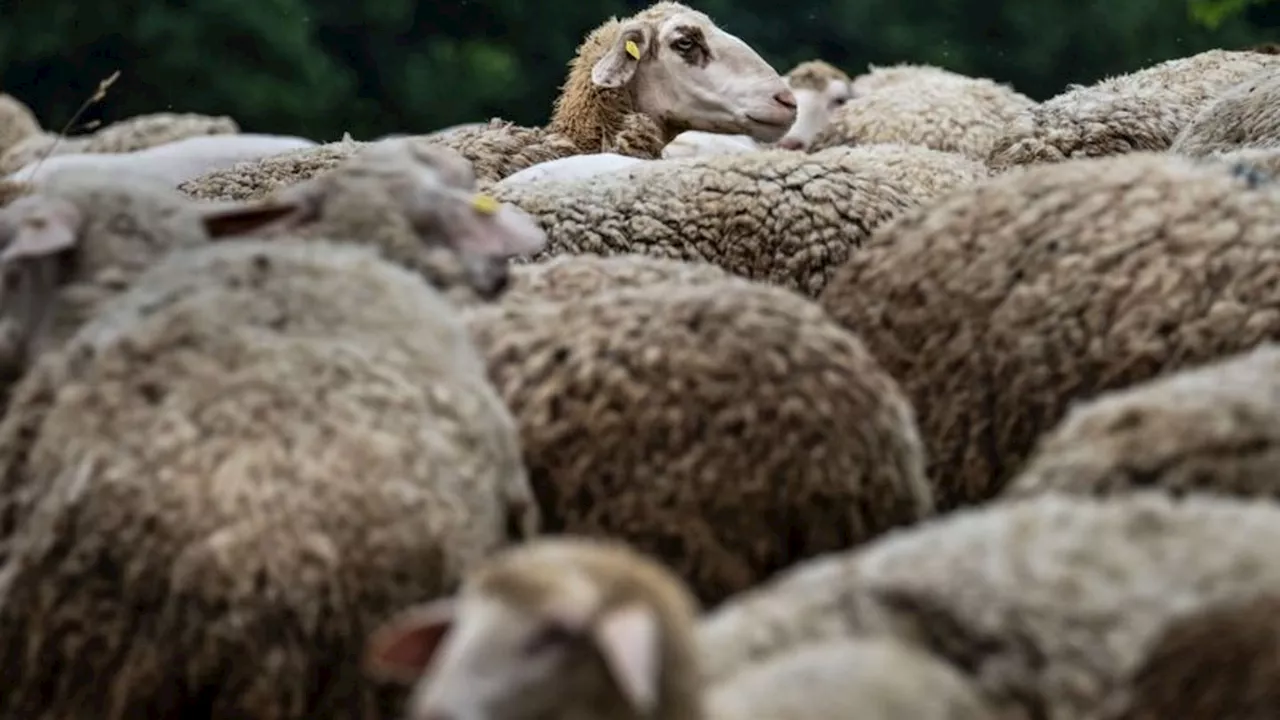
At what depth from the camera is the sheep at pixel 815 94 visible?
12117 mm

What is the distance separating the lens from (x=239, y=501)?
3.61 metres

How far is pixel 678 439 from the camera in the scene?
13.4 ft

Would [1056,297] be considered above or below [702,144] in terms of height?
above

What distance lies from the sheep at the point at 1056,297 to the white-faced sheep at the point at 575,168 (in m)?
2.60

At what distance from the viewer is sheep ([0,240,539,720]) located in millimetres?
3586

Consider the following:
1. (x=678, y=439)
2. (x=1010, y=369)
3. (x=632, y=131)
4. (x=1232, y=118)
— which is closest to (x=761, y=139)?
(x=632, y=131)

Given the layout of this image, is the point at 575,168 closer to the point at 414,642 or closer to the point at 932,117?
the point at 932,117

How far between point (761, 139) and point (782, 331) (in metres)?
5.82

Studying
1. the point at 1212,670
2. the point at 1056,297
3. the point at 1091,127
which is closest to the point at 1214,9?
the point at 1091,127

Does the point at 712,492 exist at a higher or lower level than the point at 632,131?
higher

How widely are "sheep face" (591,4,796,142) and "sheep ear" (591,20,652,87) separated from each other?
0.12ft

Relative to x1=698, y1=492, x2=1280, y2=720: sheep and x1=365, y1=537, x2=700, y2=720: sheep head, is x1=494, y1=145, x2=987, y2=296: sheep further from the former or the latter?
x1=365, y1=537, x2=700, y2=720: sheep head

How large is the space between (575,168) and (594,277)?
10.2 feet

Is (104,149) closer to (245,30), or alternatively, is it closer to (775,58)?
(245,30)
